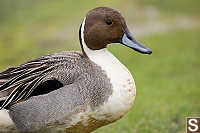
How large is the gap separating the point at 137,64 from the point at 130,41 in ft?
16.3

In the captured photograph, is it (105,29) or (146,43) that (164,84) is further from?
(105,29)

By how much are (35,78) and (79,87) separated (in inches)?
14.2

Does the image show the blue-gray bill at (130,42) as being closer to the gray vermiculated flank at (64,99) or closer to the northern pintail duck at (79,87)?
the northern pintail duck at (79,87)

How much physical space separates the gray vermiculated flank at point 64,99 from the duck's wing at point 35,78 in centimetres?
1

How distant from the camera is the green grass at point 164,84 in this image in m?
4.61

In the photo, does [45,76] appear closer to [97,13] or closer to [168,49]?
[97,13]

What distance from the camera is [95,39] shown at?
3.14m

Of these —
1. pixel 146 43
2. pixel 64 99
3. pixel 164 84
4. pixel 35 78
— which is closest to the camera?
pixel 64 99

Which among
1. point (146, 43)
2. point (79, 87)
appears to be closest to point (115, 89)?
point (79, 87)

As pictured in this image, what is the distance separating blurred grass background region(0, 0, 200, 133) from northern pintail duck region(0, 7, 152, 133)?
1.43m

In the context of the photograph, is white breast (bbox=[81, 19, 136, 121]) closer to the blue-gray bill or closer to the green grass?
the blue-gray bill

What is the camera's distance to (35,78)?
10.0 ft

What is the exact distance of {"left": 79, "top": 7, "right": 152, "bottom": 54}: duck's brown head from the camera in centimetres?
310

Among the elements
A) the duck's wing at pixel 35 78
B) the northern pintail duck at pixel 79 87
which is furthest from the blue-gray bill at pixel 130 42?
the duck's wing at pixel 35 78
